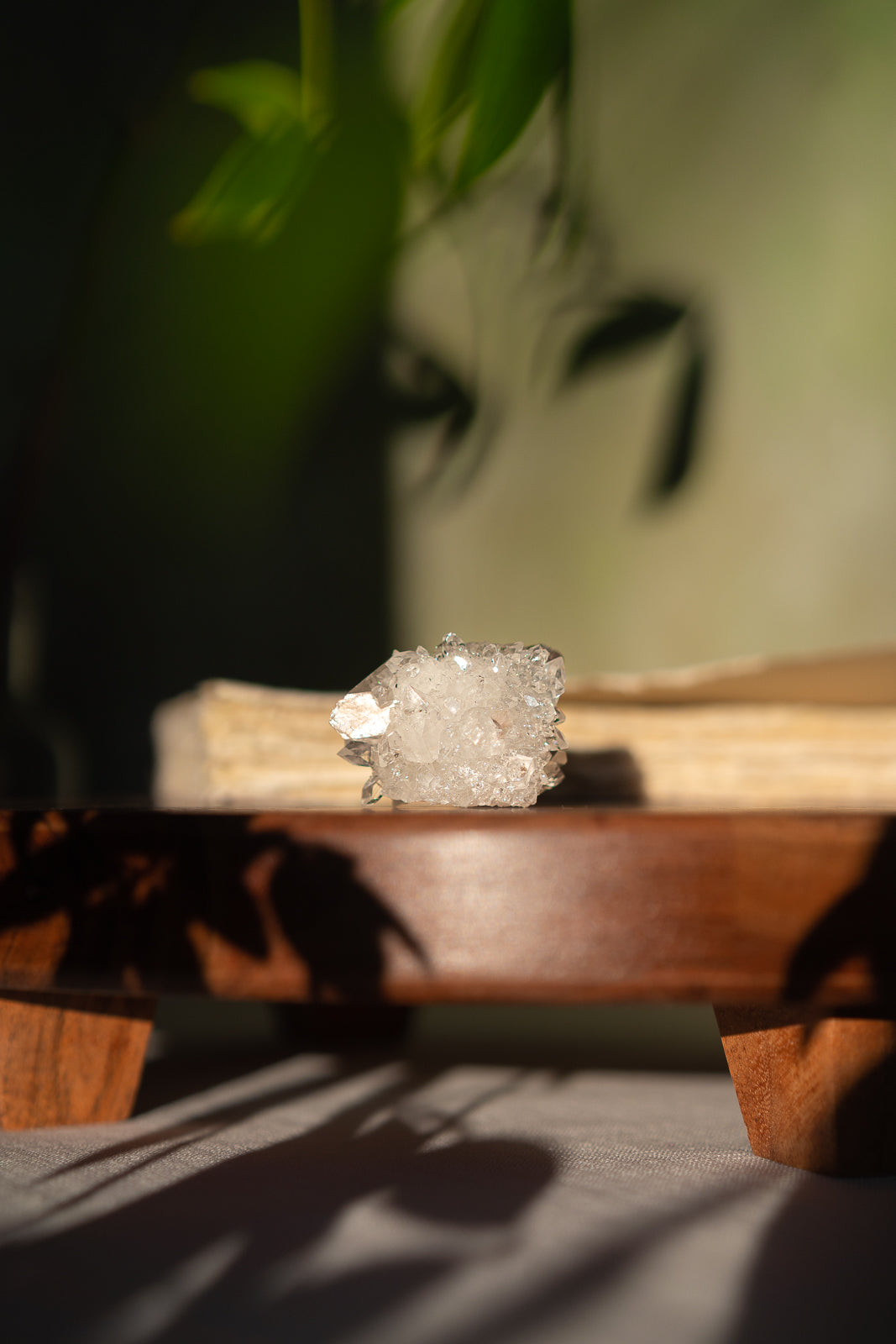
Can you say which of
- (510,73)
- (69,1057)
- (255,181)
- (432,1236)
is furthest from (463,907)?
(255,181)

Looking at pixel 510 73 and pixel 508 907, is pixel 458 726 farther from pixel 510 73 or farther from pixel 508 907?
pixel 510 73

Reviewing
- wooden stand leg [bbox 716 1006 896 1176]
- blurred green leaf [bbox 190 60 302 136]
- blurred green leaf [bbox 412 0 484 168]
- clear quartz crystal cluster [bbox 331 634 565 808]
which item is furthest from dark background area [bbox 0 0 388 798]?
wooden stand leg [bbox 716 1006 896 1176]

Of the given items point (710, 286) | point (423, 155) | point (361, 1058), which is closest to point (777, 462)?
point (710, 286)

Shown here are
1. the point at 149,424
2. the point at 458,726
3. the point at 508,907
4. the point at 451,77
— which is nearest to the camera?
the point at 508,907

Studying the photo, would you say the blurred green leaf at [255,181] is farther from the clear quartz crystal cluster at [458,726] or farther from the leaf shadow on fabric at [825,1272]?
the leaf shadow on fabric at [825,1272]

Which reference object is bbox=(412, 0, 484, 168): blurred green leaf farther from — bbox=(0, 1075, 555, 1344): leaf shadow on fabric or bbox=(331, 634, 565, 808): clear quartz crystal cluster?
bbox=(0, 1075, 555, 1344): leaf shadow on fabric

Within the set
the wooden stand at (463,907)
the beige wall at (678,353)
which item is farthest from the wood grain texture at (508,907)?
the beige wall at (678,353)
